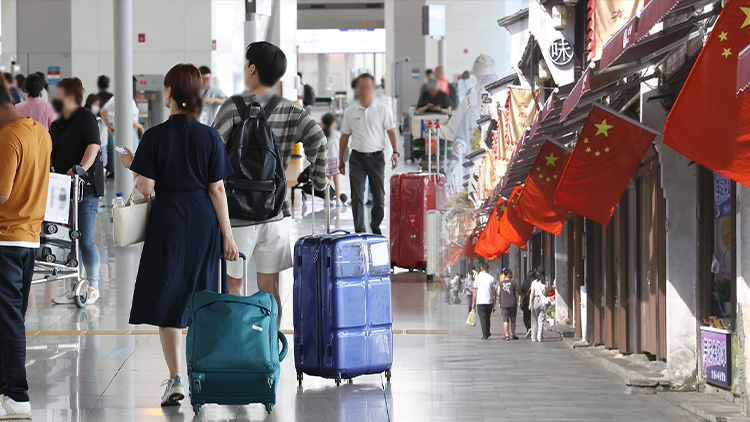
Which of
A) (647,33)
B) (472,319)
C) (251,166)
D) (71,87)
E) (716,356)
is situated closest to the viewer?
(647,33)

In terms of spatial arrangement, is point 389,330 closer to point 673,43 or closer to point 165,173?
point 165,173

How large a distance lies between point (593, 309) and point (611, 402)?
4740mm

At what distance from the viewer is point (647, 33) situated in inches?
223

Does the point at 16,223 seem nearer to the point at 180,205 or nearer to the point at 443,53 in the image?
the point at 180,205

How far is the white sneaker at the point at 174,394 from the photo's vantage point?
6414mm

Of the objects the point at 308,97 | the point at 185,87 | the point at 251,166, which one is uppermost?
the point at 308,97

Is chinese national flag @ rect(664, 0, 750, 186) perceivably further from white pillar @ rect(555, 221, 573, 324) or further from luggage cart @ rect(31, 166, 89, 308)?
white pillar @ rect(555, 221, 573, 324)

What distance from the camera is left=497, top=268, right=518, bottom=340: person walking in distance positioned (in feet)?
35.5

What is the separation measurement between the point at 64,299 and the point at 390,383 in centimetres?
520

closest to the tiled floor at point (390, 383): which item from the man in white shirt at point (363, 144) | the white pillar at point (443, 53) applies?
the man in white shirt at point (363, 144)

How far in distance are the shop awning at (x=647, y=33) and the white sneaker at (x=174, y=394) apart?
2933 millimetres

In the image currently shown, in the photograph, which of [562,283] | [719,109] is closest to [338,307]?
[719,109]

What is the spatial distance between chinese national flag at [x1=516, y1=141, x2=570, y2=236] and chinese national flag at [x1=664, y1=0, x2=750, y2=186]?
5.21m

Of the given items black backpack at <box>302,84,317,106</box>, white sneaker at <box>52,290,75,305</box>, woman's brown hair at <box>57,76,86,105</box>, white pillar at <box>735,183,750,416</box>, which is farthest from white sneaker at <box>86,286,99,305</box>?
black backpack at <box>302,84,317,106</box>
